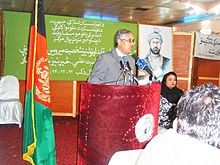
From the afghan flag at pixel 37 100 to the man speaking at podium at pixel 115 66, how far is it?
0.45 metres

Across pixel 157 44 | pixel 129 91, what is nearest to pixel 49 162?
pixel 129 91

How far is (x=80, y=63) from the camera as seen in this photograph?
5488 mm

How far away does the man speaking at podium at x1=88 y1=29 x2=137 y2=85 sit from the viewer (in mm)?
2169

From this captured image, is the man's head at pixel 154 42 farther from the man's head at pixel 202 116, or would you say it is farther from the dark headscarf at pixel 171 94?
the man's head at pixel 202 116

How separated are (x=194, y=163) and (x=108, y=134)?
0.96m

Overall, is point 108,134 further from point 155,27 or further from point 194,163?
point 155,27

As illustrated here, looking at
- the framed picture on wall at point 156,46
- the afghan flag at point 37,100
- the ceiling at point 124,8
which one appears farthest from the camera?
the ceiling at point 124,8

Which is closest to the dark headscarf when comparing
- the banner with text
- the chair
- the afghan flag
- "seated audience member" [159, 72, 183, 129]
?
"seated audience member" [159, 72, 183, 129]

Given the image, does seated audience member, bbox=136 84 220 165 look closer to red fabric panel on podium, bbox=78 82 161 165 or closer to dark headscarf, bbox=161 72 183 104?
red fabric panel on podium, bbox=78 82 161 165

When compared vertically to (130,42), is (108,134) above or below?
below

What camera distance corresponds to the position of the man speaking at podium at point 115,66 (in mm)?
2169

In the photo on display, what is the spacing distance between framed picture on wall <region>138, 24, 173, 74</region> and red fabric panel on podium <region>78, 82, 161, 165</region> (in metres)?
3.55

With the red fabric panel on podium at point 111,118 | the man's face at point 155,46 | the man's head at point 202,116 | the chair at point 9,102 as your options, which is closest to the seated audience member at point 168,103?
the red fabric panel on podium at point 111,118

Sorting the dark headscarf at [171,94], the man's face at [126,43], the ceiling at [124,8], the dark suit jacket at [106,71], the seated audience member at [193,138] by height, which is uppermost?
the ceiling at [124,8]
